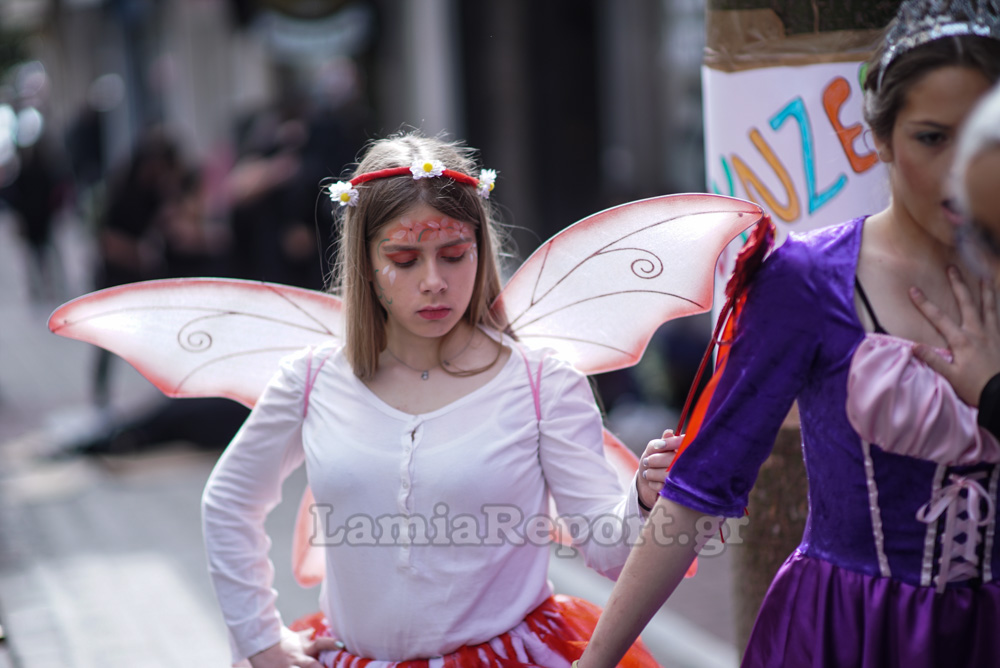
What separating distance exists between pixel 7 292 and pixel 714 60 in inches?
676

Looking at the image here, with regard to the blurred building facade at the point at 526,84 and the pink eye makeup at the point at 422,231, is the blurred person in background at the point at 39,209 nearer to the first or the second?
the blurred building facade at the point at 526,84

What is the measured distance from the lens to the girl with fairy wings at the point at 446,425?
217 centimetres

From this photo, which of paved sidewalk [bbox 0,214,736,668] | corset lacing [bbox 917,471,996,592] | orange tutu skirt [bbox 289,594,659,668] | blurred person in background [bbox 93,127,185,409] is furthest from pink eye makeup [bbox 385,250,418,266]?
blurred person in background [bbox 93,127,185,409]

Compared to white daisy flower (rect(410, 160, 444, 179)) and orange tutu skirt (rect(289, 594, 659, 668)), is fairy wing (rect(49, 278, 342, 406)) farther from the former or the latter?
orange tutu skirt (rect(289, 594, 659, 668))

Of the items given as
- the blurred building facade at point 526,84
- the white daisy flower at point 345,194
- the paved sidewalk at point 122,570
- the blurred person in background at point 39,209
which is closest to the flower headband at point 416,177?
the white daisy flower at point 345,194

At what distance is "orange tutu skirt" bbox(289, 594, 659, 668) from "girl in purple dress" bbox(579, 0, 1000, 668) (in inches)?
14.1

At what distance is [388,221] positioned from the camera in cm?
223

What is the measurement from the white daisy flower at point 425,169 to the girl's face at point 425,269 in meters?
0.07

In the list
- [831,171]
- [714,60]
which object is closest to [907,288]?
[831,171]

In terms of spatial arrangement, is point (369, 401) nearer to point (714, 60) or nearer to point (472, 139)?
point (714, 60)

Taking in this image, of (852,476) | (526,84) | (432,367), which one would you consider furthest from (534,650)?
(526,84)

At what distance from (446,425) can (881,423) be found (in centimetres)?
87

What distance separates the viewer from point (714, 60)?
259 centimetres

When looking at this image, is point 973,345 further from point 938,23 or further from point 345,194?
point 345,194
